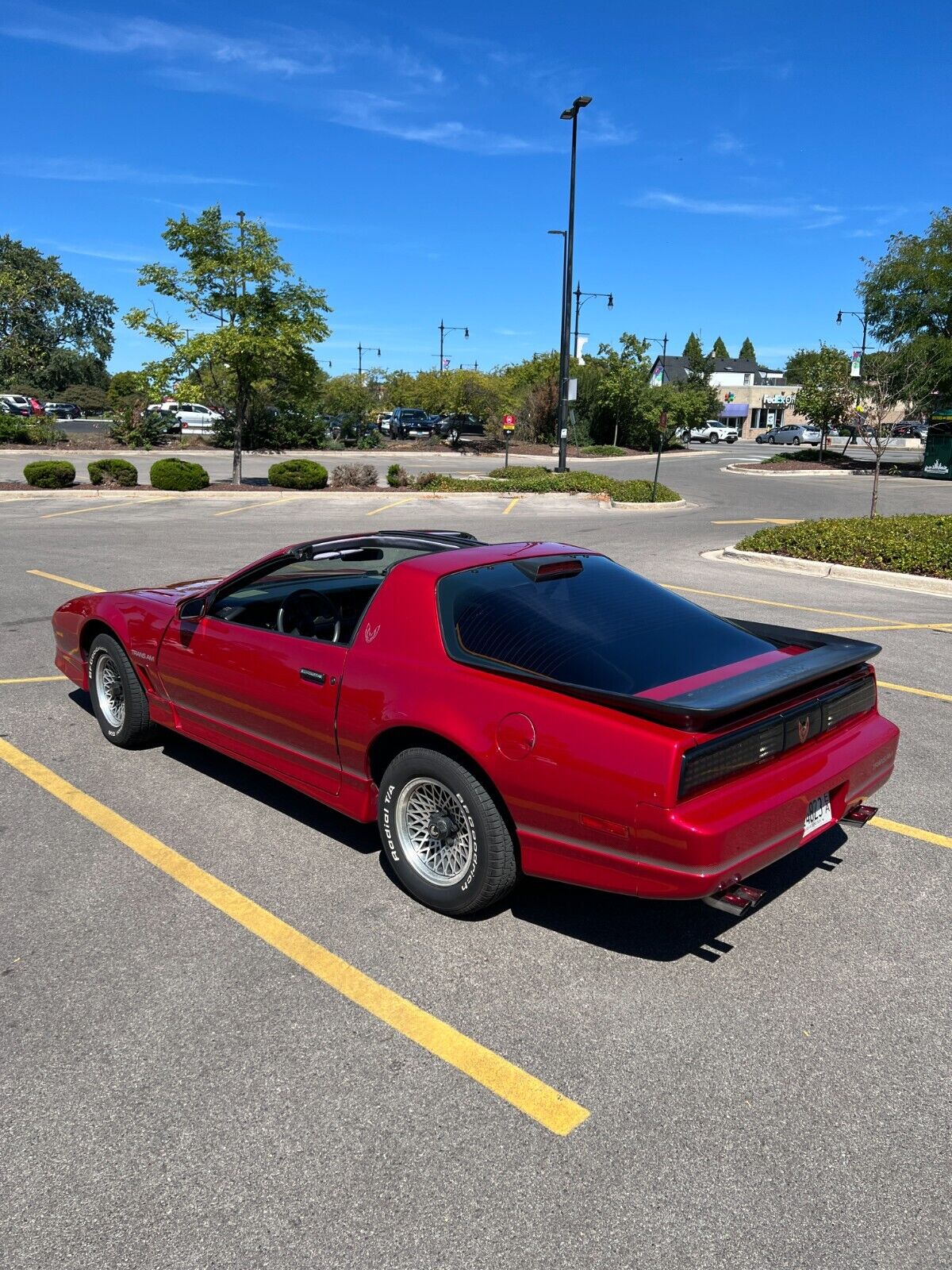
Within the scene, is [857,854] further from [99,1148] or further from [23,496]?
[23,496]

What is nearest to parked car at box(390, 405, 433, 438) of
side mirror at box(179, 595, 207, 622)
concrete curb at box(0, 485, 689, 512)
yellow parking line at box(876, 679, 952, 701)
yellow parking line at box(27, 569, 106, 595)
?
concrete curb at box(0, 485, 689, 512)

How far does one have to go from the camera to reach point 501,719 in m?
3.51

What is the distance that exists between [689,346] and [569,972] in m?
133

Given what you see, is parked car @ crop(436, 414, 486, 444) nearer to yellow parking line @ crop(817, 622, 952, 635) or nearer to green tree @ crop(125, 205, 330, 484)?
green tree @ crop(125, 205, 330, 484)

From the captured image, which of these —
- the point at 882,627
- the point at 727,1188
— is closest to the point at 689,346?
the point at 882,627

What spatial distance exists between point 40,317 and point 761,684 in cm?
9575

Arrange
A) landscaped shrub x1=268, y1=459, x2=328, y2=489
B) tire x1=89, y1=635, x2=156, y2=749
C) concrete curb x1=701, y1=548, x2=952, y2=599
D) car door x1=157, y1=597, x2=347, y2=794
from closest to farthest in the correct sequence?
car door x1=157, y1=597, x2=347, y2=794 < tire x1=89, y1=635, x2=156, y2=749 < concrete curb x1=701, y1=548, x2=952, y2=599 < landscaped shrub x1=268, y1=459, x2=328, y2=489

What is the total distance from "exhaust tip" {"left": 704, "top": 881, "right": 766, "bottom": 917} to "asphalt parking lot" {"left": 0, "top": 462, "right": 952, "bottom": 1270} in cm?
35

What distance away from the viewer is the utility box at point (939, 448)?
38.2m

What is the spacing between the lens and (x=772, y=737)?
351 centimetres

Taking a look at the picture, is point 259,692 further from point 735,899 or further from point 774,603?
point 774,603

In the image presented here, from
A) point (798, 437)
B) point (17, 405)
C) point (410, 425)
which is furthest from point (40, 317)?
point (798, 437)

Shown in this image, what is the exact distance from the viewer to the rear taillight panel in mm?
3197

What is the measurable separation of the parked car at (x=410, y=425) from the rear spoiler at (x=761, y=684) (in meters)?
47.2
